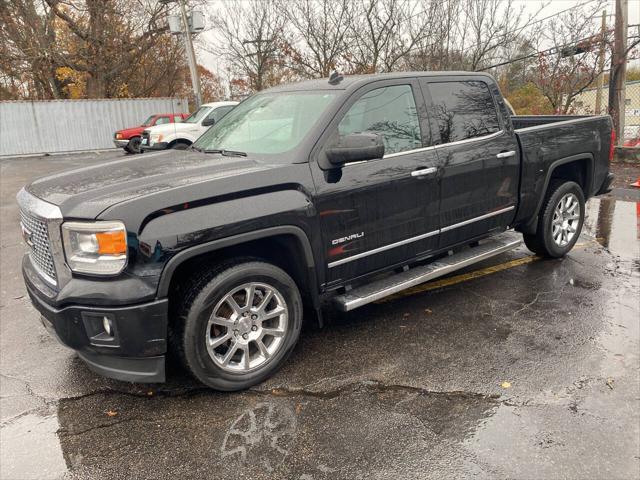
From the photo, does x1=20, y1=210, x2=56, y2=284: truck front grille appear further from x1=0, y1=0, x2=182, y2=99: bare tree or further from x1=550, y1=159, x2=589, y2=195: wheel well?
Result: x1=0, y1=0, x2=182, y2=99: bare tree

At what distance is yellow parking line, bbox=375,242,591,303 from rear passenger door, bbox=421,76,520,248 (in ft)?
2.15

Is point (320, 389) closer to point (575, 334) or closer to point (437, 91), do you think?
point (575, 334)

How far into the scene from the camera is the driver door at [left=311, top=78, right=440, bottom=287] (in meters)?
3.51

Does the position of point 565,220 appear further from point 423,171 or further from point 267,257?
point 267,257

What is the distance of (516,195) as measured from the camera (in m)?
4.83

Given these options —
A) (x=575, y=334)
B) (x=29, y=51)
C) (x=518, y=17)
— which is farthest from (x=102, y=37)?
(x=575, y=334)

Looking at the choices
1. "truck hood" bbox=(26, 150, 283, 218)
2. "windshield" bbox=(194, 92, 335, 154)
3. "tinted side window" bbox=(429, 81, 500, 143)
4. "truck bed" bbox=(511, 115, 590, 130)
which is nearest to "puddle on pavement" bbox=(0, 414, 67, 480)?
"truck hood" bbox=(26, 150, 283, 218)

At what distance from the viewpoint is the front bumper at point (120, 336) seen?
279 centimetres

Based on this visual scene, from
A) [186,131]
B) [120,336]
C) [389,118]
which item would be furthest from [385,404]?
[186,131]

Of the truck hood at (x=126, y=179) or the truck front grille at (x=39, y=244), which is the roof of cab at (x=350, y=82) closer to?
the truck hood at (x=126, y=179)

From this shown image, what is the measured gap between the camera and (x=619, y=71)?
11.2 metres

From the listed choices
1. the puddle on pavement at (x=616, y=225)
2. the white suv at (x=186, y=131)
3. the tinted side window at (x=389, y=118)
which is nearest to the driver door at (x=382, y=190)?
the tinted side window at (x=389, y=118)

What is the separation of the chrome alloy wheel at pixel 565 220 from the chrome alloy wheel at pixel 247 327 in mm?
3453

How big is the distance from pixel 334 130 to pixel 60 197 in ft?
5.98
